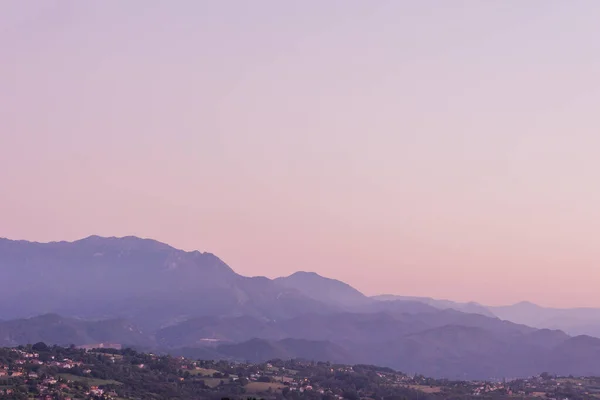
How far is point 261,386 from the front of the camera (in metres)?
135

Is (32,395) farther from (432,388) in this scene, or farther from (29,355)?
(432,388)

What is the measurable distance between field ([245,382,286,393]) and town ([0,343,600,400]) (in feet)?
0.27

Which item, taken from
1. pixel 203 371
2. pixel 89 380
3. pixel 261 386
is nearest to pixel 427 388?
pixel 261 386

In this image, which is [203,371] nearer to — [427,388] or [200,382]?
[200,382]

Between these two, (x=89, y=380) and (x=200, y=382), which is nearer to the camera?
(x=89, y=380)

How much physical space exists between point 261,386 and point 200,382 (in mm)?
8906

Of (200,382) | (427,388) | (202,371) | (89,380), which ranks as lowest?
(89,380)

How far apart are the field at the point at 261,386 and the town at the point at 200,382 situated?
83 millimetres

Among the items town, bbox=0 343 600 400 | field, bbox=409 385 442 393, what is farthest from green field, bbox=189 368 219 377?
field, bbox=409 385 442 393

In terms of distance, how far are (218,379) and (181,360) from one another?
66.8 feet

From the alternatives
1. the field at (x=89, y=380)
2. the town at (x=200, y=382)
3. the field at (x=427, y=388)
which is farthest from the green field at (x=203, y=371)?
the field at (x=427, y=388)

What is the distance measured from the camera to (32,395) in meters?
96.7

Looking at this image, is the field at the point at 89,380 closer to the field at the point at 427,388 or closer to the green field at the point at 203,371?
the green field at the point at 203,371

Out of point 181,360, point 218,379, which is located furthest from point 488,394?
point 181,360
